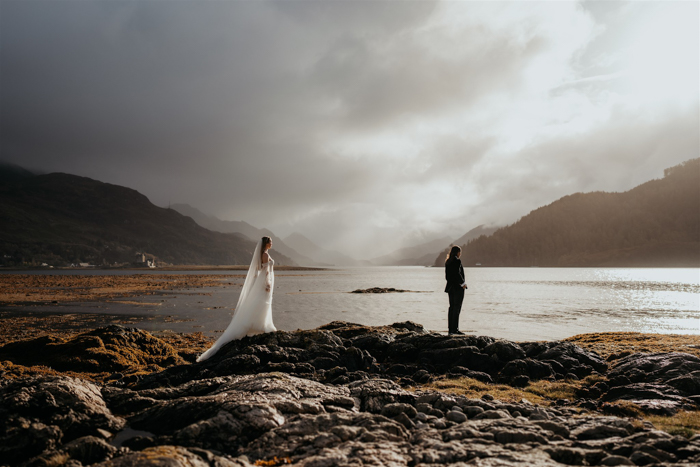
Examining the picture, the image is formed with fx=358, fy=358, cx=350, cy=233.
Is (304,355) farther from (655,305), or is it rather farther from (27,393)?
(655,305)

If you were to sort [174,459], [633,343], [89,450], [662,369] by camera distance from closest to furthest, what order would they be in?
[174,459] < [89,450] < [662,369] < [633,343]

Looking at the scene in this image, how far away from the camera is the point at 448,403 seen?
835cm

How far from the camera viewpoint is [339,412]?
762 centimetres

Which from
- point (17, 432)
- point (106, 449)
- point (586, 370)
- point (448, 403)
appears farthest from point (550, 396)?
point (17, 432)

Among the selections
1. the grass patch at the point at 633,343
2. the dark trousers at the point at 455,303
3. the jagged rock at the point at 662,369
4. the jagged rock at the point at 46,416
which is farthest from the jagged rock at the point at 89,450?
the grass patch at the point at 633,343

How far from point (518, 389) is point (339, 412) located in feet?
21.2

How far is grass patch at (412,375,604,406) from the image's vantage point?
10164mm

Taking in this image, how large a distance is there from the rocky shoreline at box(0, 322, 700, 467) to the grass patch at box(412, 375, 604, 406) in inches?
5.1

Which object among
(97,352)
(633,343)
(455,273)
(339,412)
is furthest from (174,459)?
(633,343)

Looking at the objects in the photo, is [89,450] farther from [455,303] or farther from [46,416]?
[455,303]

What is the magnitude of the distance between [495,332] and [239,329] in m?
16.2

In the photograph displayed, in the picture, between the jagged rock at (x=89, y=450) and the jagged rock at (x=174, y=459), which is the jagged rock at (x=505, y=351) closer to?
the jagged rock at (x=174, y=459)

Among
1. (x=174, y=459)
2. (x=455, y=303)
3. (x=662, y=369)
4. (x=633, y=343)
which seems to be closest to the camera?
(x=174, y=459)

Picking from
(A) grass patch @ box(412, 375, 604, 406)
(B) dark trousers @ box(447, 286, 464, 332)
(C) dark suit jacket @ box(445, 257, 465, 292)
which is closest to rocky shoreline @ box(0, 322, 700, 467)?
(A) grass patch @ box(412, 375, 604, 406)
